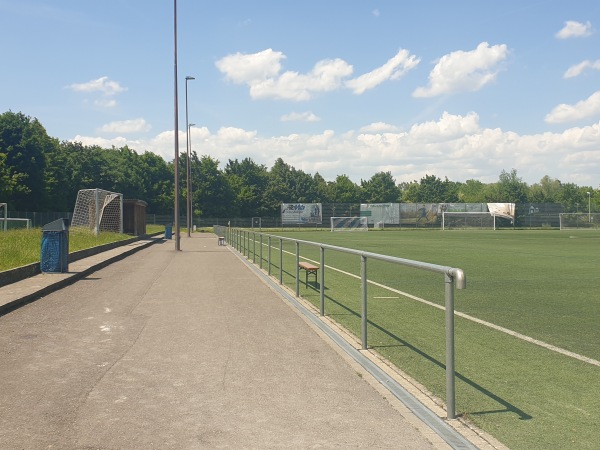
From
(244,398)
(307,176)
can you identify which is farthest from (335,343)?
(307,176)

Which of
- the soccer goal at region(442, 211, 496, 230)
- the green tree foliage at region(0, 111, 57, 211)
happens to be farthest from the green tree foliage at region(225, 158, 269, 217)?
the green tree foliage at region(0, 111, 57, 211)

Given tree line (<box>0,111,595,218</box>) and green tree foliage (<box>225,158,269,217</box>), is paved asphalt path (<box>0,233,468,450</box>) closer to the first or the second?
tree line (<box>0,111,595,218</box>)

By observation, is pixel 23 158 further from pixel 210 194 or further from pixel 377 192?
pixel 377 192

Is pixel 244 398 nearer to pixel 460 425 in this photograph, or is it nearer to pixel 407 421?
pixel 407 421

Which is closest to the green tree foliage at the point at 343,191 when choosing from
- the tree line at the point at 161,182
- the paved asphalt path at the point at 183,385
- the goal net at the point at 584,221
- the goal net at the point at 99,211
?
the tree line at the point at 161,182

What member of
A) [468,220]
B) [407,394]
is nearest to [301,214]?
[468,220]

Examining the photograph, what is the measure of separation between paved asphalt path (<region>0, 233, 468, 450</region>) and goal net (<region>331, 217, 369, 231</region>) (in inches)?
2934

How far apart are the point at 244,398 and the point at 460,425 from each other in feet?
5.70

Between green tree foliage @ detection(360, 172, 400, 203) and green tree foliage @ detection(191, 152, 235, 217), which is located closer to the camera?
green tree foliage @ detection(191, 152, 235, 217)

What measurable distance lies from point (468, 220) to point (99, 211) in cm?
5867

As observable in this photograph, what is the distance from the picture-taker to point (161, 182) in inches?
3912

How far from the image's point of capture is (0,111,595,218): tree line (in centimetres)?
6141

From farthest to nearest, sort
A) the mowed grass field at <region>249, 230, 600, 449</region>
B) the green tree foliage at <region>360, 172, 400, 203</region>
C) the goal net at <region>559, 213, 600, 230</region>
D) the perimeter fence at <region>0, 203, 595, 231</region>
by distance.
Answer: the green tree foliage at <region>360, 172, 400, 203</region> < the perimeter fence at <region>0, 203, 595, 231</region> < the goal net at <region>559, 213, 600, 230</region> < the mowed grass field at <region>249, 230, 600, 449</region>

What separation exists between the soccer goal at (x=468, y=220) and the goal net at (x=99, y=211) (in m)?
52.2
